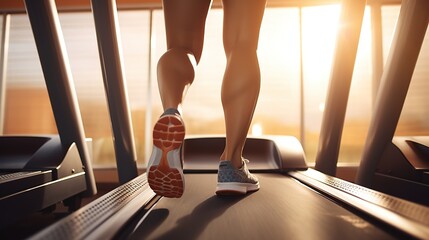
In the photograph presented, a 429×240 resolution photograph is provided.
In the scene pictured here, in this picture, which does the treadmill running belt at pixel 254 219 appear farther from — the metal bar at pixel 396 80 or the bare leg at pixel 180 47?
the metal bar at pixel 396 80

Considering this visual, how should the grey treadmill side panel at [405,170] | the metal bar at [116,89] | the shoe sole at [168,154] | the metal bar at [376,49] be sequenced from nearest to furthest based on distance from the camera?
the shoe sole at [168,154] < the grey treadmill side panel at [405,170] < the metal bar at [116,89] < the metal bar at [376,49]

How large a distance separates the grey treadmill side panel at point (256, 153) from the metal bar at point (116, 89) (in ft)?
1.30

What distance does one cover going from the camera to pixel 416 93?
12.8 feet

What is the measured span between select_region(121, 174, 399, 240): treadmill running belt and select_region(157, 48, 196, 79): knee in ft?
1.43

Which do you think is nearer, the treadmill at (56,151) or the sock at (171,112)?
the sock at (171,112)

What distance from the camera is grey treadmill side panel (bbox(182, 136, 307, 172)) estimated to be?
6.68ft

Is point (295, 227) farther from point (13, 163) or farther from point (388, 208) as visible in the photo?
point (13, 163)

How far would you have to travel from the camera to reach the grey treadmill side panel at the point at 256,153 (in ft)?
6.68

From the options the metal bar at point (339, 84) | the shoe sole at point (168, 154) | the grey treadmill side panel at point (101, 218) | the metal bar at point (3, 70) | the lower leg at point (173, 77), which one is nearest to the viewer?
the grey treadmill side panel at point (101, 218)

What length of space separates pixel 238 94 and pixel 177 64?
225 millimetres

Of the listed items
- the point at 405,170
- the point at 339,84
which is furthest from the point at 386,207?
the point at 339,84

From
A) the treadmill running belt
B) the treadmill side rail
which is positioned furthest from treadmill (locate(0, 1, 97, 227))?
the treadmill side rail

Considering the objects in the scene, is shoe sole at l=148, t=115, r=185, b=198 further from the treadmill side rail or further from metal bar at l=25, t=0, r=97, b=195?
metal bar at l=25, t=0, r=97, b=195

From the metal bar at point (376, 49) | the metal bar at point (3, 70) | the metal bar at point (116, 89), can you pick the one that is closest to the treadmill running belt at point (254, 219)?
the metal bar at point (116, 89)
